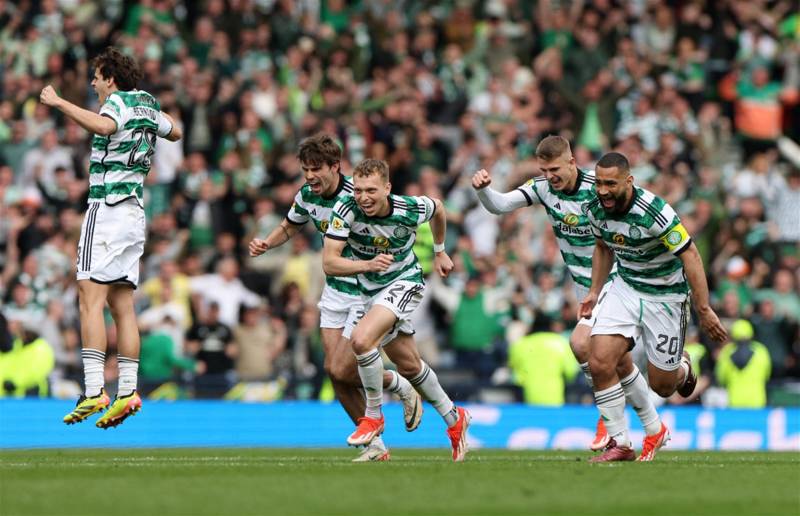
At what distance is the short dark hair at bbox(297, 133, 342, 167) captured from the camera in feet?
44.3

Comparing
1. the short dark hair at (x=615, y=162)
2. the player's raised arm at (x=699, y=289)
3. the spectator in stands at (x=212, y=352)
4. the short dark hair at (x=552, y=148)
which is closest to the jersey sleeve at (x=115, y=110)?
the short dark hair at (x=552, y=148)

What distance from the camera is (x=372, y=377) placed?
1337cm

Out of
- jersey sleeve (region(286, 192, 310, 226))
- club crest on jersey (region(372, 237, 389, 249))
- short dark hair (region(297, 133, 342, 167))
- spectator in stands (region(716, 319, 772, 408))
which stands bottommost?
spectator in stands (region(716, 319, 772, 408))

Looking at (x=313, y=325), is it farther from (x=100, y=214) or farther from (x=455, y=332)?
(x=100, y=214)

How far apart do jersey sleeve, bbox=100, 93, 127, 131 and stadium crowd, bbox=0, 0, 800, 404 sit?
688 centimetres

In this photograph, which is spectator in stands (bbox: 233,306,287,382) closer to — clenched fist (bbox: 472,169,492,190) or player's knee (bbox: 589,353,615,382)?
clenched fist (bbox: 472,169,492,190)

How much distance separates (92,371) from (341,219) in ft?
7.57

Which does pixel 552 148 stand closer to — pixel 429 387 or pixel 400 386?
pixel 429 387

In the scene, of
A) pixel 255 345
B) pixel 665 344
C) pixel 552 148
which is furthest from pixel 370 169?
pixel 255 345

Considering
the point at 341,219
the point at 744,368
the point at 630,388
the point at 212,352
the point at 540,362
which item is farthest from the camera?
the point at 744,368

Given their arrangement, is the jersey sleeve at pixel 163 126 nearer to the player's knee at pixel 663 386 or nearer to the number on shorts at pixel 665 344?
the number on shorts at pixel 665 344

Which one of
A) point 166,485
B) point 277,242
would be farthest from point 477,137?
point 166,485

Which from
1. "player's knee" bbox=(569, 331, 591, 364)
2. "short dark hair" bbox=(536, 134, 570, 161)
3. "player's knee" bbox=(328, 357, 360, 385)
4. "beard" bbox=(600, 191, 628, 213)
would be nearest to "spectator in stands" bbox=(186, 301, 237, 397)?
"player's knee" bbox=(328, 357, 360, 385)

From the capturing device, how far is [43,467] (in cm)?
1255
